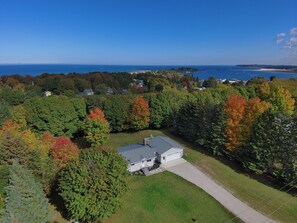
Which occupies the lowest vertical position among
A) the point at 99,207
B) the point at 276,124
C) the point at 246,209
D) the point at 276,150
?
the point at 246,209

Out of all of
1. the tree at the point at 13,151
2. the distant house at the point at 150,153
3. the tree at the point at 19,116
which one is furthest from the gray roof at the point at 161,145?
the tree at the point at 19,116

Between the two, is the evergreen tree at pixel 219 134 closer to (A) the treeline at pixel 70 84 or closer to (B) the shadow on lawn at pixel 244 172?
(B) the shadow on lawn at pixel 244 172

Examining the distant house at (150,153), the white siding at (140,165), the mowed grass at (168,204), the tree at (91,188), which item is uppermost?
the tree at (91,188)

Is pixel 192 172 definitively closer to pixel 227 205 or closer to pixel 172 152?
pixel 172 152

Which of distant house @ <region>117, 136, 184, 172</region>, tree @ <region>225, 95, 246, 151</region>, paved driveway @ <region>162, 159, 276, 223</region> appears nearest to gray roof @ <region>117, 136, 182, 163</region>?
distant house @ <region>117, 136, 184, 172</region>

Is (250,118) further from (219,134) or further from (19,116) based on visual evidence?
(19,116)

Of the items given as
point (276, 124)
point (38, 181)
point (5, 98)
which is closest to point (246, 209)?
point (276, 124)

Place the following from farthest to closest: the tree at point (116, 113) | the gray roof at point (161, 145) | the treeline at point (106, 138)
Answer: the tree at point (116, 113)
the gray roof at point (161, 145)
the treeline at point (106, 138)

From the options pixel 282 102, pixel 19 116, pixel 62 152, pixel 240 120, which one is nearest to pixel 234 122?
pixel 240 120
